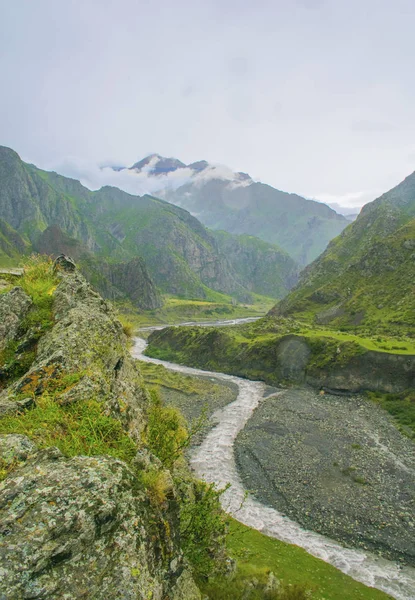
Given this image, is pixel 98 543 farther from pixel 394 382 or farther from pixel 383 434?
pixel 394 382

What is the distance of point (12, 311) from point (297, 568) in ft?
82.9

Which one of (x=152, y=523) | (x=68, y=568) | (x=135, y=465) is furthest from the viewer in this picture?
(x=135, y=465)

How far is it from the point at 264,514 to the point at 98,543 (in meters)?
31.0

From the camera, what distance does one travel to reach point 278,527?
28.6m

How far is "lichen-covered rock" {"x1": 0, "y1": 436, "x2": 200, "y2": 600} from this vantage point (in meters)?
4.59

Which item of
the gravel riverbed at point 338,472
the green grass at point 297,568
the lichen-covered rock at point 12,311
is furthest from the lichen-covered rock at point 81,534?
the gravel riverbed at point 338,472

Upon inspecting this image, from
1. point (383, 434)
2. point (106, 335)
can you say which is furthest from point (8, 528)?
point (383, 434)

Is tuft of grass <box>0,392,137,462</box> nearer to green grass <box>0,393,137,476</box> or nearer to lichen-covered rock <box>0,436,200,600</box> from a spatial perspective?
green grass <box>0,393,137,476</box>

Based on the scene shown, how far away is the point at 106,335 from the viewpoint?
1305 centimetres

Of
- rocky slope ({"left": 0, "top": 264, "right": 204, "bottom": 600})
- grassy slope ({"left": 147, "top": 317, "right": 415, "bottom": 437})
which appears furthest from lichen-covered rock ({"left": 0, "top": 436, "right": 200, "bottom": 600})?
grassy slope ({"left": 147, "top": 317, "right": 415, "bottom": 437})

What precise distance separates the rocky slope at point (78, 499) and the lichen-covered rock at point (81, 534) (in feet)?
0.05

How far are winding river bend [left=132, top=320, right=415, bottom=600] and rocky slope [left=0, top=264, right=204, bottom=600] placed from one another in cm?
434

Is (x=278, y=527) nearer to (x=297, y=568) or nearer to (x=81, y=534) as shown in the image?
(x=297, y=568)

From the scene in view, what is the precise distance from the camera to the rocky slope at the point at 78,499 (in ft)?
15.5
